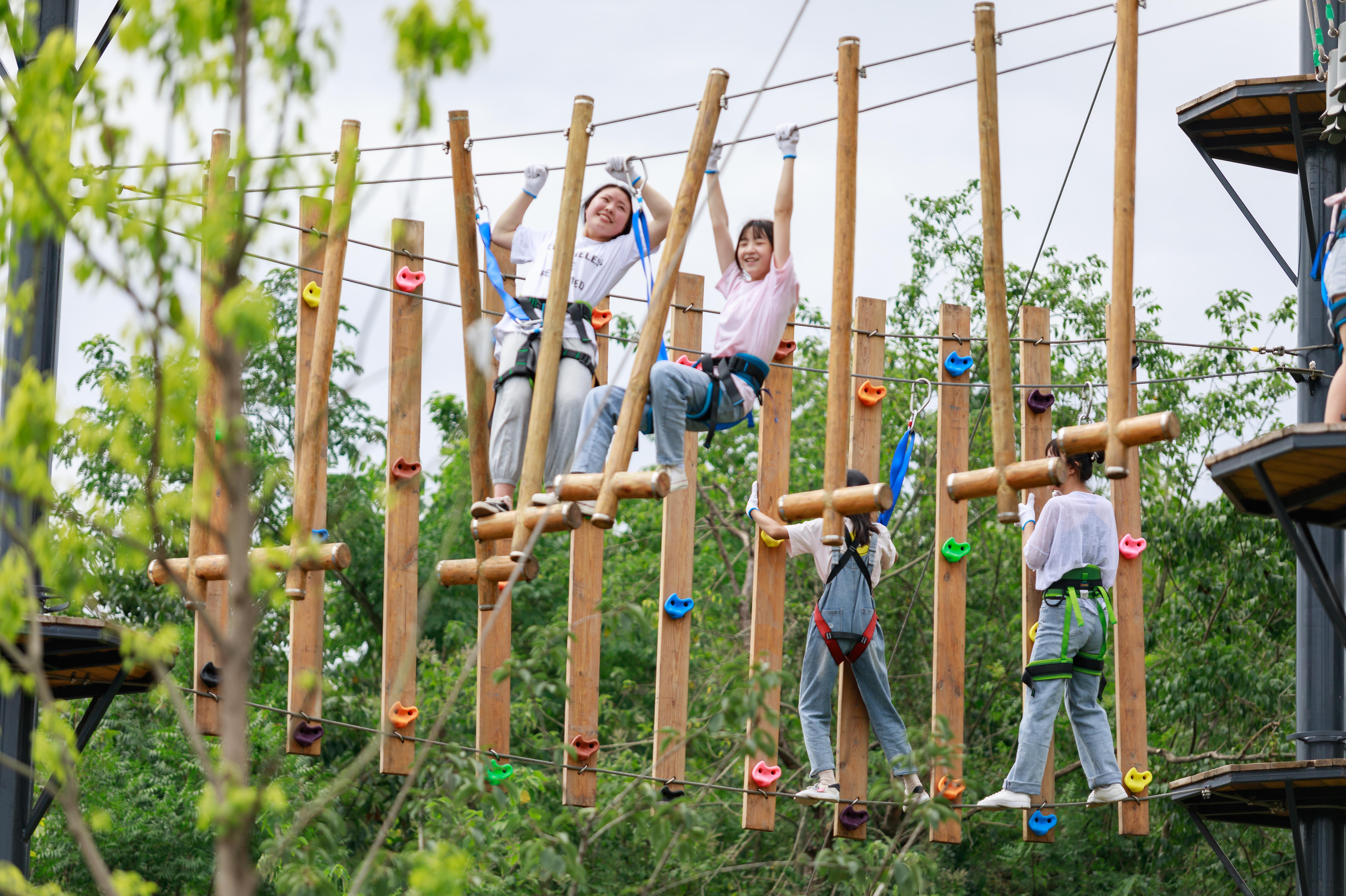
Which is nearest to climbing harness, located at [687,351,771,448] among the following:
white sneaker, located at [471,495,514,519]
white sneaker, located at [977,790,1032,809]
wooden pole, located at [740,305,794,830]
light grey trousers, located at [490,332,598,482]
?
wooden pole, located at [740,305,794,830]

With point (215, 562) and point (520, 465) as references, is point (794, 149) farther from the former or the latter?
point (215, 562)

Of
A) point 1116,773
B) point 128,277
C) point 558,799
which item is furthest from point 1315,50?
point 558,799

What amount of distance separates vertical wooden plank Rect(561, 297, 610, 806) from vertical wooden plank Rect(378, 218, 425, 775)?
58 centimetres

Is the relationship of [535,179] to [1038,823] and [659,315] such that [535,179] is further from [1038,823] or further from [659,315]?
[1038,823]

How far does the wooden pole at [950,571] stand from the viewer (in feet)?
21.1

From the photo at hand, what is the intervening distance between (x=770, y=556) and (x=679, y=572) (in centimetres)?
37

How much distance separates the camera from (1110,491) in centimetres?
751

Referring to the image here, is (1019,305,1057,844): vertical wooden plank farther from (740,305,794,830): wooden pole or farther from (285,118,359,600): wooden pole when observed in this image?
(285,118,359,600): wooden pole

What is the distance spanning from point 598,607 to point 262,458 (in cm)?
812

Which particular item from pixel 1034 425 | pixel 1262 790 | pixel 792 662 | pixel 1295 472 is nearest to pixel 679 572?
pixel 1034 425

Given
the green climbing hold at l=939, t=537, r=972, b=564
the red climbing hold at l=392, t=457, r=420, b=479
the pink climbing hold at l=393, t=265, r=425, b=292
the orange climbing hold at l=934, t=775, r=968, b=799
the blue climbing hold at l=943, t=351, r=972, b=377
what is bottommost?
the orange climbing hold at l=934, t=775, r=968, b=799

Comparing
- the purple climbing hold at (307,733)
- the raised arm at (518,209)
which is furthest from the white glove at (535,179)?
the purple climbing hold at (307,733)

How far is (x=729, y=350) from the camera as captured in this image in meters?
6.08

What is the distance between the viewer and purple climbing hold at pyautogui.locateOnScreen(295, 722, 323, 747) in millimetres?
5844
